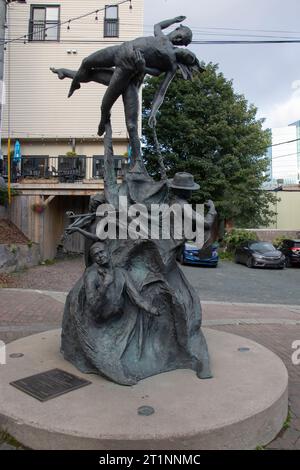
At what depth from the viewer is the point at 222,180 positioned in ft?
78.2

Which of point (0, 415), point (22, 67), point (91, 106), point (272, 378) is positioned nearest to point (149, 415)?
point (0, 415)

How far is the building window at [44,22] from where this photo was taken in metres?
20.4

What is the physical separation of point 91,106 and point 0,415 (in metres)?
18.7

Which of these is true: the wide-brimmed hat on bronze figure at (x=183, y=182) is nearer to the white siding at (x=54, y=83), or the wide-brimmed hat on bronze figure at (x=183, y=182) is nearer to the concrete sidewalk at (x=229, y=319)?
the concrete sidewalk at (x=229, y=319)

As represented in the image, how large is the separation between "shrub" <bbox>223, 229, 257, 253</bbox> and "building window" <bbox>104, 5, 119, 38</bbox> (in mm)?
12385

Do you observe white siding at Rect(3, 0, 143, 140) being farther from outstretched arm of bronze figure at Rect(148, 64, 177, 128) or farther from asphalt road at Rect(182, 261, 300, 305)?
outstretched arm of bronze figure at Rect(148, 64, 177, 128)

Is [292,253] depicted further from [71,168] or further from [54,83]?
[54,83]

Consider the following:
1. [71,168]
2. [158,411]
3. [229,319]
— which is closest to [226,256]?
[71,168]

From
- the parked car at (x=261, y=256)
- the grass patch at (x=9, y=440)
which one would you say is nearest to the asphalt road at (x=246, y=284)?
the parked car at (x=261, y=256)

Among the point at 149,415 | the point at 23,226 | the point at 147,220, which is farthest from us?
the point at 23,226

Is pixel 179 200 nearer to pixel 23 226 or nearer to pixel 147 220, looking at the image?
pixel 147 220

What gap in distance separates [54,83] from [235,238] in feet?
42.2

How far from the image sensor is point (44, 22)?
2039 cm

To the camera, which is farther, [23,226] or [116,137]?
[116,137]
